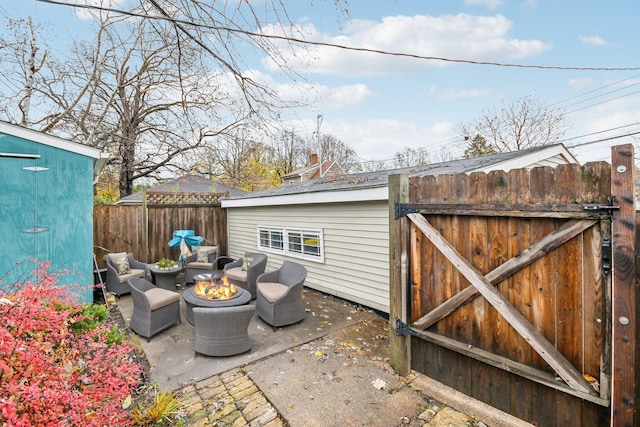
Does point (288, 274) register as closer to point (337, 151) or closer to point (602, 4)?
point (602, 4)

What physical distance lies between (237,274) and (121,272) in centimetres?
271

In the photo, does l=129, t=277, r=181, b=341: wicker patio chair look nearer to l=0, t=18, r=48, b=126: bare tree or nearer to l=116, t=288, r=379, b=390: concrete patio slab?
Result: l=116, t=288, r=379, b=390: concrete patio slab

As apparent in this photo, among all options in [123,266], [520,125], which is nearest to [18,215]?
[123,266]

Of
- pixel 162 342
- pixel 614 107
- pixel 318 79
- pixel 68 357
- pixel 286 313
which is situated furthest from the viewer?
pixel 614 107

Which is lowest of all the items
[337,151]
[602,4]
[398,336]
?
[398,336]

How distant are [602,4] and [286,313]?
9226 millimetres

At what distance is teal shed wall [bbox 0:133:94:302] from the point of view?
16.9ft

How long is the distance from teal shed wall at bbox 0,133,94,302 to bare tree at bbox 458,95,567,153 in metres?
23.0

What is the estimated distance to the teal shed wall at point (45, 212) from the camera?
5.14 metres

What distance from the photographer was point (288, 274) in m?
5.71

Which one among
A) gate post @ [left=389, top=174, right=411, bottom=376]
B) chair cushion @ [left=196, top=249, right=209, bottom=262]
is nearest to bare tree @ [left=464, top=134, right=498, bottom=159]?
chair cushion @ [left=196, top=249, right=209, bottom=262]

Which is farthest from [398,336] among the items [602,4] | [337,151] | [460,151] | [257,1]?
[337,151]

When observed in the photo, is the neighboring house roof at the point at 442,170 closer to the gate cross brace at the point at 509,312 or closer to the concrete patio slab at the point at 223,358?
the gate cross brace at the point at 509,312

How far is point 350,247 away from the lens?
A: 6234mm
